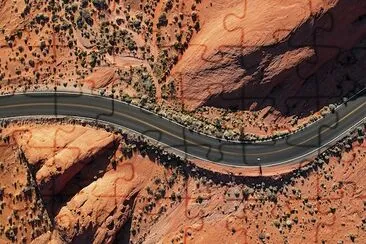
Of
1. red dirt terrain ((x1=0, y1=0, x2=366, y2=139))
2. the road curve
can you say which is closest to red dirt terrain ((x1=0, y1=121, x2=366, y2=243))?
the road curve

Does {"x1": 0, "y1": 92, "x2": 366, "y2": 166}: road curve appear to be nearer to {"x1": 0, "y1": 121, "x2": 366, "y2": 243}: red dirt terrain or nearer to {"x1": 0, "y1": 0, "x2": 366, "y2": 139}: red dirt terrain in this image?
{"x1": 0, "y1": 0, "x2": 366, "y2": 139}: red dirt terrain

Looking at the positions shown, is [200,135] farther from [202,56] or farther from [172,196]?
[202,56]

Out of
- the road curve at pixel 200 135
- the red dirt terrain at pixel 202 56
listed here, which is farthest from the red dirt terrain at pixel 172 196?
the red dirt terrain at pixel 202 56

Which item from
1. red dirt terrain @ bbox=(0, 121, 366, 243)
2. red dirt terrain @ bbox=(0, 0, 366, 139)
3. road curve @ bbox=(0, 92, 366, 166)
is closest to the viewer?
red dirt terrain @ bbox=(0, 0, 366, 139)

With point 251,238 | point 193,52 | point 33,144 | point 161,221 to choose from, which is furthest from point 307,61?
point 33,144

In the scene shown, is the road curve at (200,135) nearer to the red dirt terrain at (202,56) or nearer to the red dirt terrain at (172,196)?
the red dirt terrain at (202,56)

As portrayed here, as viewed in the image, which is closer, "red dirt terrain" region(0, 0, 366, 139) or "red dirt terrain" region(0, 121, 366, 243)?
"red dirt terrain" region(0, 0, 366, 139)

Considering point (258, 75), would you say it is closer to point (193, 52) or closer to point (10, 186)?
point (193, 52)

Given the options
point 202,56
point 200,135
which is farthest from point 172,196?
point 202,56
